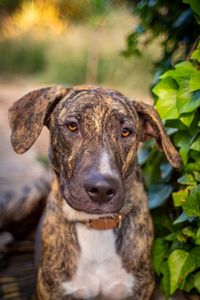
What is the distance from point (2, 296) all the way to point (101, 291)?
3.30 feet

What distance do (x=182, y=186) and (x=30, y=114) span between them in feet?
3.32

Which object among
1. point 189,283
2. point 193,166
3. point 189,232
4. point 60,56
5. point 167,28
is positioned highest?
point 60,56

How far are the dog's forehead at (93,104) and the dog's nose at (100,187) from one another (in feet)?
1.38

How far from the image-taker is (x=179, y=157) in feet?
10.6

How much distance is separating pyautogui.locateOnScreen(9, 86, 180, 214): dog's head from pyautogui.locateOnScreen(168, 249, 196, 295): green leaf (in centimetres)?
51

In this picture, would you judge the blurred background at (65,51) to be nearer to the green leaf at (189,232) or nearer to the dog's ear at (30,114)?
the dog's ear at (30,114)

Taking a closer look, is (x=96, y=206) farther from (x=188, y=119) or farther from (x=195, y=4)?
(x=195, y=4)

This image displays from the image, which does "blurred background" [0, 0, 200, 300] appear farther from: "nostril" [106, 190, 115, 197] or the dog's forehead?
"nostril" [106, 190, 115, 197]

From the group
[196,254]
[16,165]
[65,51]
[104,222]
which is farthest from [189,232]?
[65,51]

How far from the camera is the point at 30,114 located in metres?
3.14

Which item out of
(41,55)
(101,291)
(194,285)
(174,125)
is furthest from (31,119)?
(41,55)

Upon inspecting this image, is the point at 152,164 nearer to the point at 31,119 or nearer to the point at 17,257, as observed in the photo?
the point at 31,119

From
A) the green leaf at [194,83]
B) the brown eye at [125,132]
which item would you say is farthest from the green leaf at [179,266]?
the green leaf at [194,83]

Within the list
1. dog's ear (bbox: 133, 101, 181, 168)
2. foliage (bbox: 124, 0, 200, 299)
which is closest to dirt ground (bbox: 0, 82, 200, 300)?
foliage (bbox: 124, 0, 200, 299)
